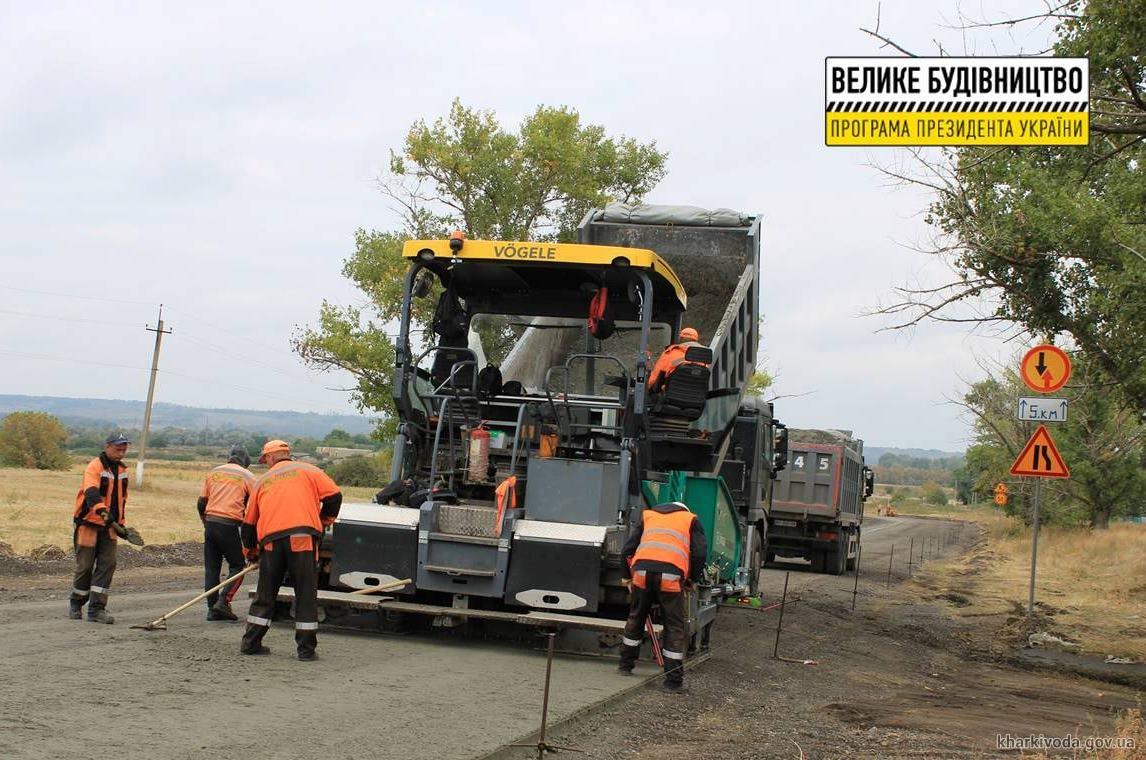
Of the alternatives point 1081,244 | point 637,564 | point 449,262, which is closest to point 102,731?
point 637,564

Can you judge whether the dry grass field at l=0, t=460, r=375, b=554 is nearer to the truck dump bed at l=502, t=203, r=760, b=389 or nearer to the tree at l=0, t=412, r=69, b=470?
the truck dump bed at l=502, t=203, r=760, b=389

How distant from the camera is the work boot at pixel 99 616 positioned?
35.2 ft

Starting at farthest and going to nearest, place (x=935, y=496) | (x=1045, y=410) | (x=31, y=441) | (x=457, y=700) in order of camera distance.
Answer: (x=935, y=496), (x=31, y=441), (x=1045, y=410), (x=457, y=700)

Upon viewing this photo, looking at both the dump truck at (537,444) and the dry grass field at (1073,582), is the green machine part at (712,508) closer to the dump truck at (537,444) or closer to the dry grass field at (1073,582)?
the dump truck at (537,444)

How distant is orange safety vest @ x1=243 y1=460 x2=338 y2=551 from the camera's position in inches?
368

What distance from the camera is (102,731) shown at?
20.9 feet

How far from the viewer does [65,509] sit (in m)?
30.0

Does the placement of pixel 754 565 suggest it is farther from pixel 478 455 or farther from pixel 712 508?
pixel 478 455

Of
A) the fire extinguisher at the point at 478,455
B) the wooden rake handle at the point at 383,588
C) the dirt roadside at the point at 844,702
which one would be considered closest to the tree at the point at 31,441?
the dirt roadside at the point at 844,702

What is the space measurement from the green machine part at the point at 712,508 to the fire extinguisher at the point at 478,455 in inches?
54.2

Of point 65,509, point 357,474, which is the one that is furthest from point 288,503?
point 357,474

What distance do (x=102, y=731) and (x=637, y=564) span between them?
4.08 metres

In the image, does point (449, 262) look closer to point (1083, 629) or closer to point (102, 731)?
point (102, 731)

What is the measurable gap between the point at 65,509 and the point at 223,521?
20682mm
